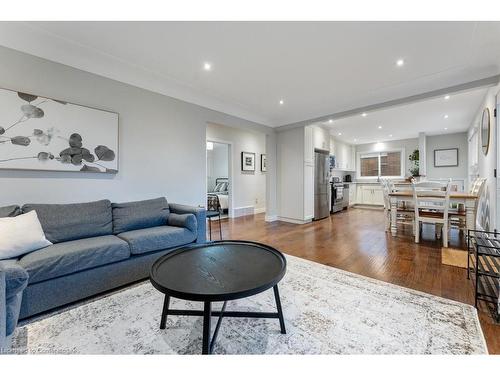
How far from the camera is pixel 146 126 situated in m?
3.05

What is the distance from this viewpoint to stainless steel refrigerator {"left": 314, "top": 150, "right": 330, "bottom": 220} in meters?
5.47

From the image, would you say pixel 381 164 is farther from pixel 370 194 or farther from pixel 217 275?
pixel 217 275

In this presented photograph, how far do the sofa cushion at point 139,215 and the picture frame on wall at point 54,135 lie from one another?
1.72 ft

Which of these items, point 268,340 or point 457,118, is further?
point 457,118

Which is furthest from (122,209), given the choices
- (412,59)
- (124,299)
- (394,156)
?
(394,156)

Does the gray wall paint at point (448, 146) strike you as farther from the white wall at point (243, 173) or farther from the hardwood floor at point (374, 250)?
the white wall at point (243, 173)

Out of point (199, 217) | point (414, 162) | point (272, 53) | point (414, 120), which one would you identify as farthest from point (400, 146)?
point (199, 217)

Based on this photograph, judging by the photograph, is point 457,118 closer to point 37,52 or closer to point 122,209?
point 122,209

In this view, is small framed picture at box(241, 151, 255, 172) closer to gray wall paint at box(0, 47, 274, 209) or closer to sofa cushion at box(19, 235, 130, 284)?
gray wall paint at box(0, 47, 274, 209)

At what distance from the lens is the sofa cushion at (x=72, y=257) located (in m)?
1.61

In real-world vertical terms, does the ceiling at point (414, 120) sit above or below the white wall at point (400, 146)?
above

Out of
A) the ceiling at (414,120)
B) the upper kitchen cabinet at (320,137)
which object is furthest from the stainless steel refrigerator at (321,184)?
the ceiling at (414,120)

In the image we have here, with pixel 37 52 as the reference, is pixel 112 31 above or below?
above
